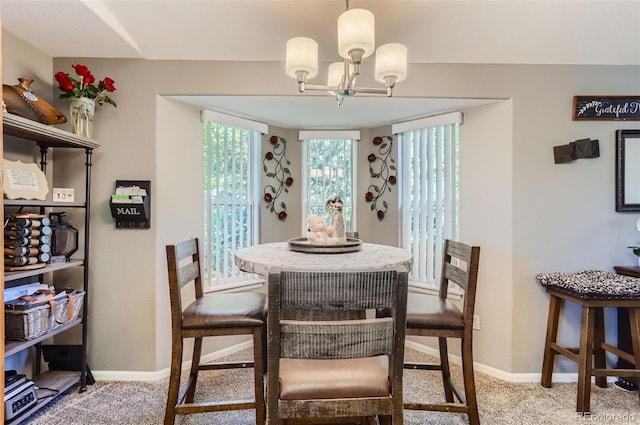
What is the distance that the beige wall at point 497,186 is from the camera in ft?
7.67

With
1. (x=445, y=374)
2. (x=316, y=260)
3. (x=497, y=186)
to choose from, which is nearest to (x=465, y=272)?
(x=445, y=374)

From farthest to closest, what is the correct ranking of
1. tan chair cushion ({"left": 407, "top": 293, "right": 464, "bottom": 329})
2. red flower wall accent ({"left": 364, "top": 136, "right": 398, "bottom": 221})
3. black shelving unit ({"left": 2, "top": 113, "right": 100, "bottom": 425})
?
1. red flower wall accent ({"left": 364, "top": 136, "right": 398, "bottom": 221})
2. black shelving unit ({"left": 2, "top": 113, "right": 100, "bottom": 425})
3. tan chair cushion ({"left": 407, "top": 293, "right": 464, "bottom": 329})

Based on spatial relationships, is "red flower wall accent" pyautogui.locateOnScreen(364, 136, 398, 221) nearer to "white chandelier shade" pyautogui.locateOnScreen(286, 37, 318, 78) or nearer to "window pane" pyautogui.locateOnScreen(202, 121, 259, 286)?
"window pane" pyautogui.locateOnScreen(202, 121, 259, 286)

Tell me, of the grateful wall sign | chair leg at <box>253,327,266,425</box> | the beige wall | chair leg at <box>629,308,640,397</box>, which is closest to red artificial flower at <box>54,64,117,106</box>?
the beige wall

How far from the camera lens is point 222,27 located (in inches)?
83.4

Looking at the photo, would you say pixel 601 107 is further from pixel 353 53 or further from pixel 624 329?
pixel 353 53

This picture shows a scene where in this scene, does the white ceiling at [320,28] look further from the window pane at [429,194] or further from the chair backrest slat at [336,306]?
the chair backrest slat at [336,306]

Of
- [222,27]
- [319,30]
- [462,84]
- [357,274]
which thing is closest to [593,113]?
[462,84]

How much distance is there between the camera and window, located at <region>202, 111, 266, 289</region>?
285 centimetres

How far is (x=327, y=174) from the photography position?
345 centimetres

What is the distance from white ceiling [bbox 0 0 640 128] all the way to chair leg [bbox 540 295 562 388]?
148cm

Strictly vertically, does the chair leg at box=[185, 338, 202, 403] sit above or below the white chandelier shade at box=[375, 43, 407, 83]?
below

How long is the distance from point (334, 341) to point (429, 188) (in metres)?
→ 2.24

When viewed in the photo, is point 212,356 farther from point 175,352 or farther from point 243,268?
point 243,268
